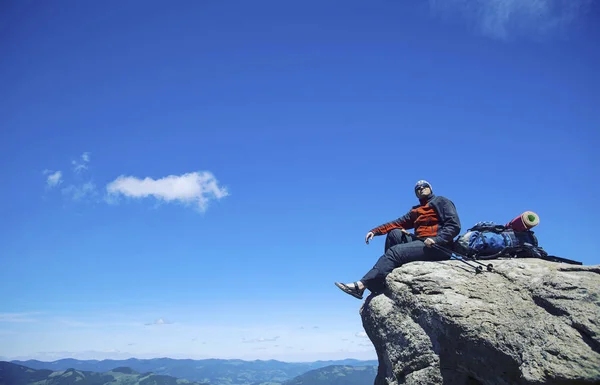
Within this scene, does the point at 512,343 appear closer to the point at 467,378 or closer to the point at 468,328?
the point at 468,328

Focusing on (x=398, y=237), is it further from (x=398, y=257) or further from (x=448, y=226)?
(x=448, y=226)

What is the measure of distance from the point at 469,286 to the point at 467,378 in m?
2.40

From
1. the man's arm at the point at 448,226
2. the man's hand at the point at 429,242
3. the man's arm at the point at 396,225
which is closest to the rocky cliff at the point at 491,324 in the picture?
the man's hand at the point at 429,242

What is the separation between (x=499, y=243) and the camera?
1090 centimetres

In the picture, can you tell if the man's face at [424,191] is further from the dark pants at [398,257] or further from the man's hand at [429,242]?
the man's hand at [429,242]

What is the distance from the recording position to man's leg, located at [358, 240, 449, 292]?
37.9ft

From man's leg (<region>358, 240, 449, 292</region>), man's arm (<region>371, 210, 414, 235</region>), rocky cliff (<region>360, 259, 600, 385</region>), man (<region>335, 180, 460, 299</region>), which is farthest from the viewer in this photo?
man's arm (<region>371, 210, 414, 235</region>)

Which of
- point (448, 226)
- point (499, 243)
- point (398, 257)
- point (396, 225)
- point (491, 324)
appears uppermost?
point (396, 225)

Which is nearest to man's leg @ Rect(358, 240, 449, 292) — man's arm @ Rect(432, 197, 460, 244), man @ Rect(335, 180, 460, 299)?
man @ Rect(335, 180, 460, 299)

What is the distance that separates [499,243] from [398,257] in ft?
10.2

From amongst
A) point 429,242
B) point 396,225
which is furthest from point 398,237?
point 429,242

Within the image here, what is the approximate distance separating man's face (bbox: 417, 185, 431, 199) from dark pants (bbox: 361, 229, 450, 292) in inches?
64.9

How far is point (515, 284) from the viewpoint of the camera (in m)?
9.44

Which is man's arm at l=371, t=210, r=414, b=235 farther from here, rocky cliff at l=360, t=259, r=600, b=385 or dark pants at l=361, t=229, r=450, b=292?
rocky cliff at l=360, t=259, r=600, b=385
